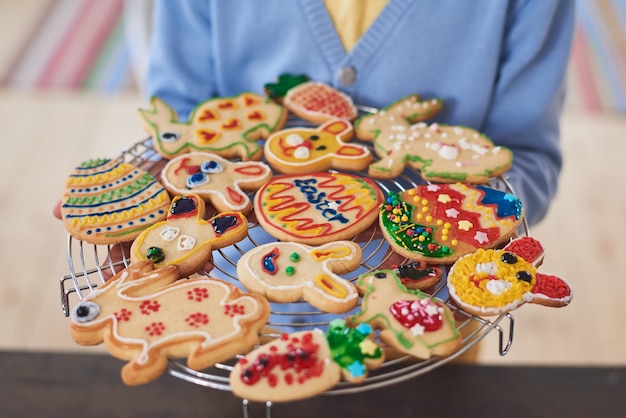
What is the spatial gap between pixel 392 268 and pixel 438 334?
5.2 inches

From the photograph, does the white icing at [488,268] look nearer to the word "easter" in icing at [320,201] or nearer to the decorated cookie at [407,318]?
the decorated cookie at [407,318]

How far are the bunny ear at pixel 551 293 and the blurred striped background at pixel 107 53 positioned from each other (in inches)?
72.8

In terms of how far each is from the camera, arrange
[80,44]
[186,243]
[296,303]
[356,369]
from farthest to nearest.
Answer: [80,44], [296,303], [186,243], [356,369]

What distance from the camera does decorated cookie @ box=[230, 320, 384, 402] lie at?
0.70m

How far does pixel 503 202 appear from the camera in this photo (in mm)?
893

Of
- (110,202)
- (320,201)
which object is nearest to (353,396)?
(320,201)

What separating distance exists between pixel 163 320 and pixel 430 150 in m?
0.47

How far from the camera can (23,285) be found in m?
1.84

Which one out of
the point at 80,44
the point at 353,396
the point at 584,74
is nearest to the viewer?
the point at 353,396

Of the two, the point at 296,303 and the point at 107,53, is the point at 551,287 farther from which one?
the point at 107,53

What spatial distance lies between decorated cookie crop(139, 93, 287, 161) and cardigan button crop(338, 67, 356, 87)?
4.7 inches

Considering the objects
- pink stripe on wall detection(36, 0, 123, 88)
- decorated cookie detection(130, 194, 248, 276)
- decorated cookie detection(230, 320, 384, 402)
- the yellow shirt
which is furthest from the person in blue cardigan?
pink stripe on wall detection(36, 0, 123, 88)

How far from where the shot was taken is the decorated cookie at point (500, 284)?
0.77 m

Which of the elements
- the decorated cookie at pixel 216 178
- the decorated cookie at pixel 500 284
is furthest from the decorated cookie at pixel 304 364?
the decorated cookie at pixel 216 178
